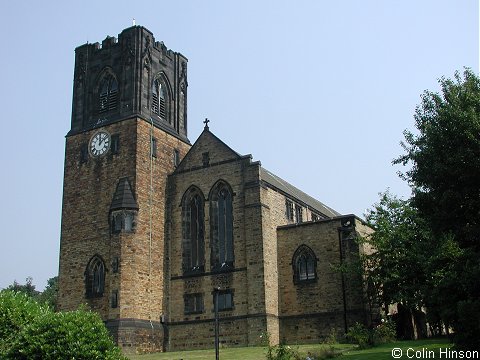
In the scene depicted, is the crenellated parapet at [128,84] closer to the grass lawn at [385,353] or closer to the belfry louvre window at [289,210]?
the belfry louvre window at [289,210]

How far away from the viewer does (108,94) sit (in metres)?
42.5

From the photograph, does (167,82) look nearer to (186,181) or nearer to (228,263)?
(186,181)

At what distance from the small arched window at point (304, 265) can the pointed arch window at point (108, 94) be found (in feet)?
49.1

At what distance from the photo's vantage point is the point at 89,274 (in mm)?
38469

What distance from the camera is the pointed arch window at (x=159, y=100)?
140 feet

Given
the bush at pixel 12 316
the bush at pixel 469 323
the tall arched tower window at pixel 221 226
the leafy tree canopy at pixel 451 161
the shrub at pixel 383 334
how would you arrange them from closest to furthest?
1. the bush at pixel 469 323
2. the leafy tree canopy at pixel 451 161
3. the bush at pixel 12 316
4. the shrub at pixel 383 334
5. the tall arched tower window at pixel 221 226

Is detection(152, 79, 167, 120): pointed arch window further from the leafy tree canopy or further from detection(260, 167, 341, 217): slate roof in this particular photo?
the leafy tree canopy

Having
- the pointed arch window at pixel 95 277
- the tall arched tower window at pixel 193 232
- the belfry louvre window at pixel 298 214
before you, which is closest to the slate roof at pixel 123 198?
the pointed arch window at pixel 95 277

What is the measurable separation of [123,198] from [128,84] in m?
7.97

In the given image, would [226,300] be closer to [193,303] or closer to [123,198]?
[193,303]

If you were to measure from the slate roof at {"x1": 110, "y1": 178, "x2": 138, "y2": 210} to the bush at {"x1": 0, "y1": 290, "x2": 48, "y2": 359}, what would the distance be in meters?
10.6

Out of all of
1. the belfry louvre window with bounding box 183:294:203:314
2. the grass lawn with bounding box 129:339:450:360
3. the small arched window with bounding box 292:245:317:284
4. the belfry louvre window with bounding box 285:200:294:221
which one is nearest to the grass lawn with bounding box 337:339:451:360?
the grass lawn with bounding box 129:339:450:360

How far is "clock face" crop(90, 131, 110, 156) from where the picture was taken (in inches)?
1601

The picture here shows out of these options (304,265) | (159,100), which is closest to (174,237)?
(304,265)
